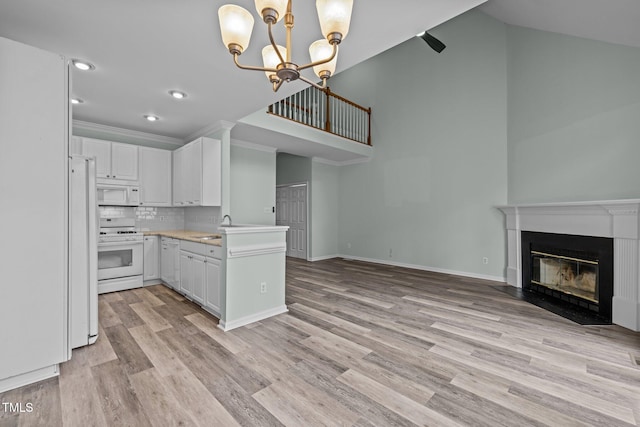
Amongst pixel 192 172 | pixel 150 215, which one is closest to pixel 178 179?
pixel 192 172

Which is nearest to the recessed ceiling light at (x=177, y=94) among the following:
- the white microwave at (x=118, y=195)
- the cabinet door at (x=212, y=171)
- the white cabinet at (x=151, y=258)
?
the cabinet door at (x=212, y=171)

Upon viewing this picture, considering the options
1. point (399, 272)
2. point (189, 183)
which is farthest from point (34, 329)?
point (399, 272)

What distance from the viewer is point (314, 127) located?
17.9 ft

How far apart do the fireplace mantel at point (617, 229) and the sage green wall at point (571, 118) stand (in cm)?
34

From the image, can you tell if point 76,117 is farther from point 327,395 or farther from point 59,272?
point 327,395

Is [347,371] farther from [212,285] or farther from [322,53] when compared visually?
[322,53]

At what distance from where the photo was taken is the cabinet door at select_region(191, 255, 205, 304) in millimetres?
3420

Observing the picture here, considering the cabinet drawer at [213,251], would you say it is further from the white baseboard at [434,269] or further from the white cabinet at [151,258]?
the white baseboard at [434,269]

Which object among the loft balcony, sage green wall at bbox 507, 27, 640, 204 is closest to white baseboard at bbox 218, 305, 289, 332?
the loft balcony

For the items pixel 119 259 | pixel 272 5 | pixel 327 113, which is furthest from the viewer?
pixel 327 113

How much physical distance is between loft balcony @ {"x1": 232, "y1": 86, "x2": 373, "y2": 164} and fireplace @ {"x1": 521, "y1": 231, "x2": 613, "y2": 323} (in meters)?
3.80

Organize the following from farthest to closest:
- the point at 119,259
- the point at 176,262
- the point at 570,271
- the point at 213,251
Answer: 1. the point at 119,259
2. the point at 176,262
3. the point at 570,271
4. the point at 213,251

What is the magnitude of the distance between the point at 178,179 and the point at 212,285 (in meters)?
2.45

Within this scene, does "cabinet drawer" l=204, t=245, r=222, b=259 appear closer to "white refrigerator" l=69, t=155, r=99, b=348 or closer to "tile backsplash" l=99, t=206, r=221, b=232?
"white refrigerator" l=69, t=155, r=99, b=348
